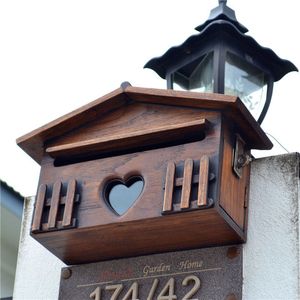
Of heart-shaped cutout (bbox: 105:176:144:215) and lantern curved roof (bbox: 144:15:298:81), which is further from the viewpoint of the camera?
lantern curved roof (bbox: 144:15:298:81)

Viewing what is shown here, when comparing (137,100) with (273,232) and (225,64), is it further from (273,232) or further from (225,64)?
(273,232)

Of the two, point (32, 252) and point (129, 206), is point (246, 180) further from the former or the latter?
point (32, 252)

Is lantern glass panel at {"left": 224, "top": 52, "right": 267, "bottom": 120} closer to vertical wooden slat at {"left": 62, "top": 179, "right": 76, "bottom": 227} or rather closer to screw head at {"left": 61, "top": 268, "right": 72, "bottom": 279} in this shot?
vertical wooden slat at {"left": 62, "top": 179, "right": 76, "bottom": 227}

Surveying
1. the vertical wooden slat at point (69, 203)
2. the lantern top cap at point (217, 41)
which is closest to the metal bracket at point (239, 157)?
the lantern top cap at point (217, 41)

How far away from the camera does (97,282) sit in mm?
3686

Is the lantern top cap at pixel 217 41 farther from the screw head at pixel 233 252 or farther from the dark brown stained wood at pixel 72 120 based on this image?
the screw head at pixel 233 252

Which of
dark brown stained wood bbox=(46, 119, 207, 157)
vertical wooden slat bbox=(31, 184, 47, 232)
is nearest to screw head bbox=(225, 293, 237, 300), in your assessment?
dark brown stained wood bbox=(46, 119, 207, 157)

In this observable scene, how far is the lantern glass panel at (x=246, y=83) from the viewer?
12.3 ft

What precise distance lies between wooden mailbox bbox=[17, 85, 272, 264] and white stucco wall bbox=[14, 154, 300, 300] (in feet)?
0.16

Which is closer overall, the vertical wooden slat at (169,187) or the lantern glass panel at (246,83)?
the vertical wooden slat at (169,187)

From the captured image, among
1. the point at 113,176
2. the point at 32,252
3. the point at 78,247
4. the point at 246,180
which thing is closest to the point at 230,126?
the point at 246,180

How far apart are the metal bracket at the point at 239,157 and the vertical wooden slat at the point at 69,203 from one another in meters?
0.55

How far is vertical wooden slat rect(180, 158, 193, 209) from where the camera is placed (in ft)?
11.0

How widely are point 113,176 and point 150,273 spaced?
1.13ft
